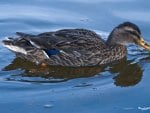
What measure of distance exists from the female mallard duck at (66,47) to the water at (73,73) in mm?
189

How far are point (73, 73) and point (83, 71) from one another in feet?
0.72

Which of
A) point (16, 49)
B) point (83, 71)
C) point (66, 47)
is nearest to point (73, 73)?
point (83, 71)

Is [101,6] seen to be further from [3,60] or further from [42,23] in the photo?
[3,60]

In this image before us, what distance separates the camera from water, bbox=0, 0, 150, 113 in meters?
8.04

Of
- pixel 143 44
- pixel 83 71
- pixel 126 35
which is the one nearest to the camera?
pixel 83 71

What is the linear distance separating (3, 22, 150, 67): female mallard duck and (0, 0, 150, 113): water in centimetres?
19

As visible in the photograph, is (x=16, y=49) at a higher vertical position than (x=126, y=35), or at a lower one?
lower

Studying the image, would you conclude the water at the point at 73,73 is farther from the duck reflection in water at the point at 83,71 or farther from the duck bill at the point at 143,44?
the duck bill at the point at 143,44

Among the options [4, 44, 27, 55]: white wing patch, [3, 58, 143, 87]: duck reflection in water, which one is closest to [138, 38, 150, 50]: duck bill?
[3, 58, 143, 87]: duck reflection in water

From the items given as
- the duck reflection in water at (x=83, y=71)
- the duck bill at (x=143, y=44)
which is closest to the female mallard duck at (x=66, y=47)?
the duck bill at (x=143, y=44)

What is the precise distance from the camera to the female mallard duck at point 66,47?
983 centimetres

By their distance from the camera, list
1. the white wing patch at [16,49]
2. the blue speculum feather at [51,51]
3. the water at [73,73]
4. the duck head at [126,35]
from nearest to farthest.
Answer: the water at [73,73]
the white wing patch at [16,49]
the blue speculum feather at [51,51]
the duck head at [126,35]

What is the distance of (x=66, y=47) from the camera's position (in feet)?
32.5

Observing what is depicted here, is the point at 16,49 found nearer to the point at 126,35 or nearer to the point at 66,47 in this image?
the point at 66,47
